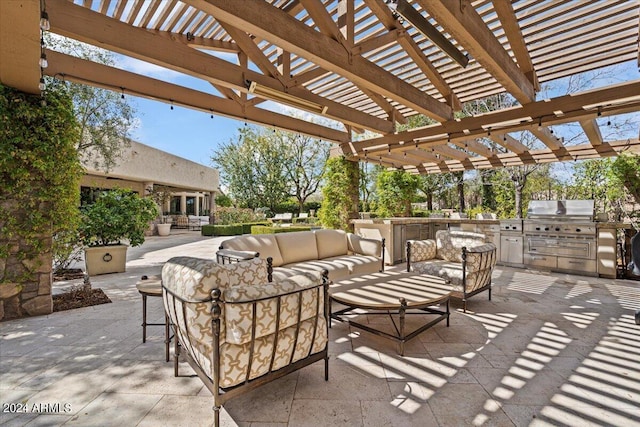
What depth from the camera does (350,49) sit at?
118 inches

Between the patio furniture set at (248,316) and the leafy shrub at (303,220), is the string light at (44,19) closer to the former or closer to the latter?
the patio furniture set at (248,316)

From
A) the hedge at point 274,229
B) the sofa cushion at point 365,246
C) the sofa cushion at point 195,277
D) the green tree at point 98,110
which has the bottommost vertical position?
the hedge at point 274,229

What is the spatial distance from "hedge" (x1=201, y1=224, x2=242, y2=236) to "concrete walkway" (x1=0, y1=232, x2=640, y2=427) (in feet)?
31.4

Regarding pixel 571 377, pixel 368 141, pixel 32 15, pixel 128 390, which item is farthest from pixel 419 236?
pixel 32 15

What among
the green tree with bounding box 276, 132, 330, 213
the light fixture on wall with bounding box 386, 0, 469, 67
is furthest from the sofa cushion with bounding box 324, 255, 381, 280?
the green tree with bounding box 276, 132, 330, 213

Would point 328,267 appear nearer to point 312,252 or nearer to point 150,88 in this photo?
point 312,252

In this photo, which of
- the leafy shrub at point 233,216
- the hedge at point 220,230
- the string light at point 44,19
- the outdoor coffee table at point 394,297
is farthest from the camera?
the leafy shrub at point 233,216

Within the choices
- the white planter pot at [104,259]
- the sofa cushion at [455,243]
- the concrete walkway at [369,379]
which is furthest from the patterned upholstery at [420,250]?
the white planter pot at [104,259]

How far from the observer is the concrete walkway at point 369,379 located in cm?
176

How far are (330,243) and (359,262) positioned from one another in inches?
24.1

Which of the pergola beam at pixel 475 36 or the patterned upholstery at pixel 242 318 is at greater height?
the pergola beam at pixel 475 36

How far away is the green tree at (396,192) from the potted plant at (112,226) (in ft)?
17.3

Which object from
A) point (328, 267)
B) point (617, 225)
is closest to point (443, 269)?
point (328, 267)

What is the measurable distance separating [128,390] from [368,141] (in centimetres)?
552
